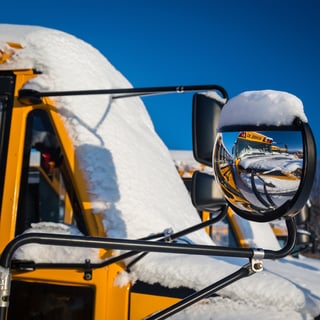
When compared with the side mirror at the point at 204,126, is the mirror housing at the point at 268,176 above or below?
below

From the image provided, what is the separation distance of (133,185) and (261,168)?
1.09 meters

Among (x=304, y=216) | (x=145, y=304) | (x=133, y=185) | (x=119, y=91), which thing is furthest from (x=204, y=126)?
(x=304, y=216)

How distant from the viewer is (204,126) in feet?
4.96

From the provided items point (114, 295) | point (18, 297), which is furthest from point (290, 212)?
point (18, 297)

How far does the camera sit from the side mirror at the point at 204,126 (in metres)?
1.51

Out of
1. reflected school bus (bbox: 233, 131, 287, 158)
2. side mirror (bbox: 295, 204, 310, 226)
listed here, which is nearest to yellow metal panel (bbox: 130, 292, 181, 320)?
reflected school bus (bbox: 233, 131, 287, 158)

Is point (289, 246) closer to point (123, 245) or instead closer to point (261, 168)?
point (261, 168)

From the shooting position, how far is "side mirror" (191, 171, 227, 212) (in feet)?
5.86

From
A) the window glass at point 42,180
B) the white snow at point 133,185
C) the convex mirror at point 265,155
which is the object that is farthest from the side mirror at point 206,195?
the convex mirror at point 265,155

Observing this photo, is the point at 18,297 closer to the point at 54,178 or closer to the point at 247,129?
the point at 54,178

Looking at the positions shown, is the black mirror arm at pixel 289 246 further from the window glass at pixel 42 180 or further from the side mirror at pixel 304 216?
the side mirror at pixel 304 216

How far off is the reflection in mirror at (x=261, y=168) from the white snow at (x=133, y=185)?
0.26 ft

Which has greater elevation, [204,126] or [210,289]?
[204,126]

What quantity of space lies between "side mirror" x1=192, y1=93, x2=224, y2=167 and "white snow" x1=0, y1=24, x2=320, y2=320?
0.43 metres
